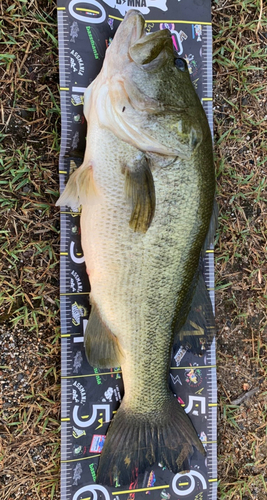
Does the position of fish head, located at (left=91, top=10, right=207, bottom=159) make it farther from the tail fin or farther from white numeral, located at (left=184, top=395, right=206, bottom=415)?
white numeral, located at (left=184, top=395, right=206, bottom=415)

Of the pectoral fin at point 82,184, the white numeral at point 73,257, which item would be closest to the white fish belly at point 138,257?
the pectoral fin at point 82,184

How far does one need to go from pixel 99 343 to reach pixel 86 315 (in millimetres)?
284

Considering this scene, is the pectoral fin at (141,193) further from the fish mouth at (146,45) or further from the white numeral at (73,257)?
the white numeral at (73,257)

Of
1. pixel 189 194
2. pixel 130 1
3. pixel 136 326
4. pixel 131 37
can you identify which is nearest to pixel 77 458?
pixel 136 326

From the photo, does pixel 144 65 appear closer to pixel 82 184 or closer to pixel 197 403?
pixel 82 184

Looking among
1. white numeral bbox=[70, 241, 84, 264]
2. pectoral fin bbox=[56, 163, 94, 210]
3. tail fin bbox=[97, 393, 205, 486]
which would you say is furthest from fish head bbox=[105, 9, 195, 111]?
tail fin bbox=[97, 393, 205, 486]

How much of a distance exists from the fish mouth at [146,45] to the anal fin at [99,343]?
1.28m

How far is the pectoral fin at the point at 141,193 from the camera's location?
1638 millimetres

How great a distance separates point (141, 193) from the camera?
1.63 meters

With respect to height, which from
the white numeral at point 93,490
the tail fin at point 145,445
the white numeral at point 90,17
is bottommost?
the white numeral at point 93,490

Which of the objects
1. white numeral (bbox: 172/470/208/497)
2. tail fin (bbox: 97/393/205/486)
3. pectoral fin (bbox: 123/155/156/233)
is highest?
pectoral fin (bbox: 123/155/156/233)

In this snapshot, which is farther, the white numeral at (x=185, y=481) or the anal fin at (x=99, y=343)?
the white numeral at (x=185, y=481)

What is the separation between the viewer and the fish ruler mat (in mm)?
2080

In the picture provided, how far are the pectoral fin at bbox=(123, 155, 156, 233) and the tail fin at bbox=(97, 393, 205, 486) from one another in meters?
1.10
